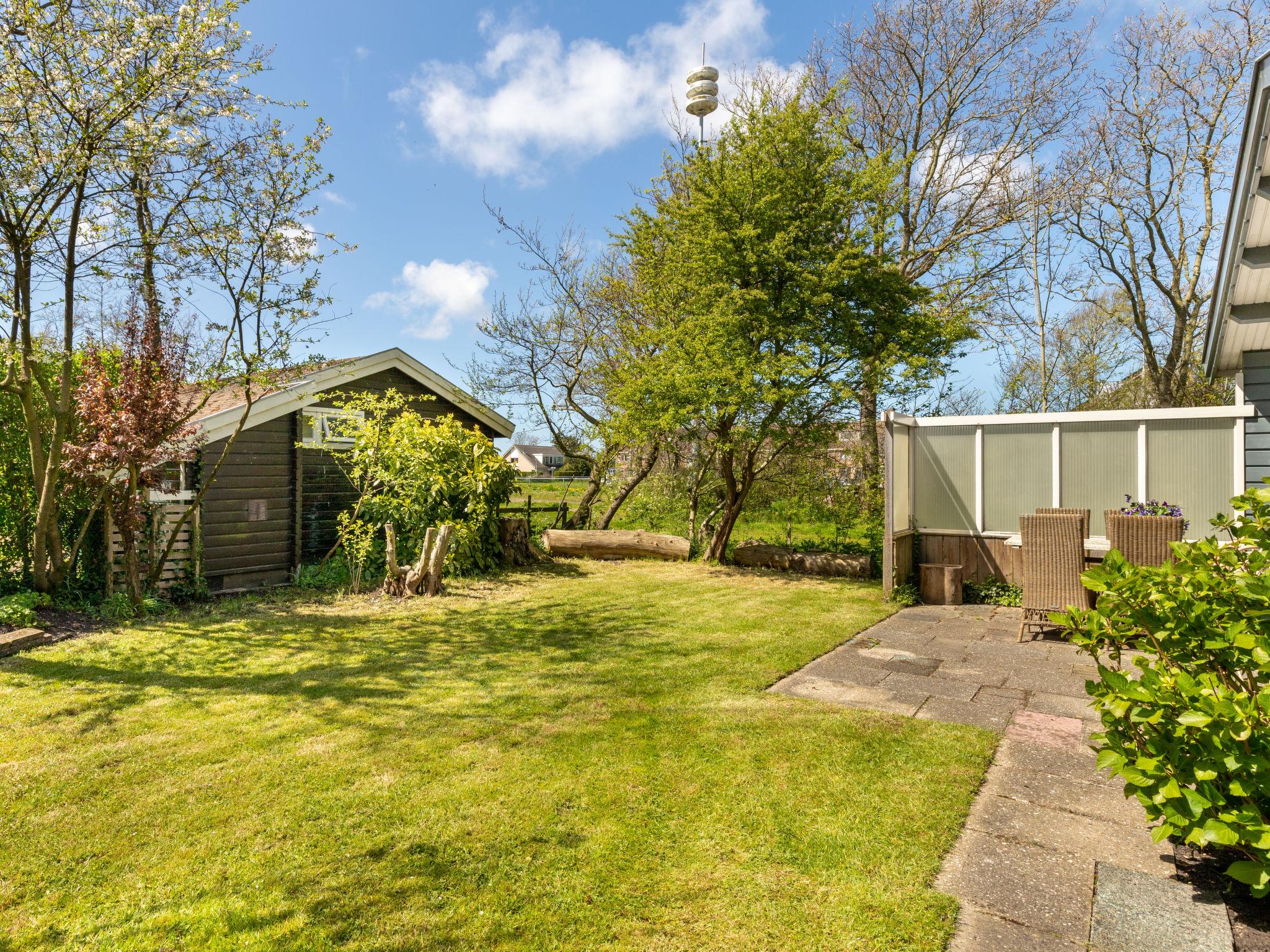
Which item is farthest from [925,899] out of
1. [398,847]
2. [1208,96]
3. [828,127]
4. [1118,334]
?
[1118,334]

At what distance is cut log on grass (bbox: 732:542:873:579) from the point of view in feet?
32.3

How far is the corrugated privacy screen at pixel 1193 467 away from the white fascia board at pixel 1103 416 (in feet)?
0.25

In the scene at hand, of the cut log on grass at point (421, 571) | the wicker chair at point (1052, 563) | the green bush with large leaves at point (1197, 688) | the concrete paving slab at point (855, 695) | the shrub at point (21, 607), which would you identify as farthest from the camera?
the cut log on grass at point (421, 571)

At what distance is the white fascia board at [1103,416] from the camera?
7168 millimetres

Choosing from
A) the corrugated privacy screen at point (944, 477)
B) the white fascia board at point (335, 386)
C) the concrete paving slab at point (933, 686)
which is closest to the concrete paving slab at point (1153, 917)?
the concrete paving slab at point (933, 686)

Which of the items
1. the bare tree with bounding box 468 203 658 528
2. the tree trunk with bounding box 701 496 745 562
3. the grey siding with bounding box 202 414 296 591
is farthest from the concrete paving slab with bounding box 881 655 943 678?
the grey siding with bounding box 202 414 296 591

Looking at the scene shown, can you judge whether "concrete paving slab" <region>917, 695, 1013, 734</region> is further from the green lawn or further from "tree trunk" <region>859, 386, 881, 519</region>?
"tree trunk" <region>859, 386, 881, 519</region>

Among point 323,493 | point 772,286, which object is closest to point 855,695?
point 772,286

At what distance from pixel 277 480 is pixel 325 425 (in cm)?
118

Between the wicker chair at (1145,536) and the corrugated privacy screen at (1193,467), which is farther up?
the corrugated privacy screen at (1193,467)

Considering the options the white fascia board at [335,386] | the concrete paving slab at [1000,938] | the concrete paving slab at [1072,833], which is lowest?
the concrete paving slab at [1000,938]

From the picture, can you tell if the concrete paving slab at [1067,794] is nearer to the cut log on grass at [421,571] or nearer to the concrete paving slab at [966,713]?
the concrete paving slab at [966,713]

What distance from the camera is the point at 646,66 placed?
14492mm

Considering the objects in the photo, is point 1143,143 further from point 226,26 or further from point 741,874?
point 741,874
